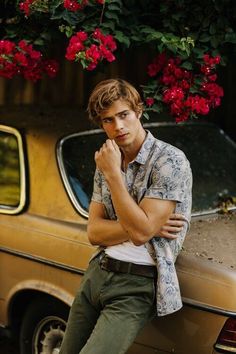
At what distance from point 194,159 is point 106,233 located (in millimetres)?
1608

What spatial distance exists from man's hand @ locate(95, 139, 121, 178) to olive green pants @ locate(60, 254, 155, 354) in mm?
484

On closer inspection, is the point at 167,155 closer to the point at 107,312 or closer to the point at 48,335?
the point at 107,312

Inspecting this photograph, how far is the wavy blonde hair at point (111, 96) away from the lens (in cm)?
327

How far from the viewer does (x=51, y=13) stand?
4.41m

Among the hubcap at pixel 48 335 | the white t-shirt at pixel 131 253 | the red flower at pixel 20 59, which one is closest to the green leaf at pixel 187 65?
the red flower at pixel 20 59

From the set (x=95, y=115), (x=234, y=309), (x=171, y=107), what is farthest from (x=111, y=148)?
(x=171, y=107)

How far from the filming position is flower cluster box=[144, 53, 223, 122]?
4.33 m

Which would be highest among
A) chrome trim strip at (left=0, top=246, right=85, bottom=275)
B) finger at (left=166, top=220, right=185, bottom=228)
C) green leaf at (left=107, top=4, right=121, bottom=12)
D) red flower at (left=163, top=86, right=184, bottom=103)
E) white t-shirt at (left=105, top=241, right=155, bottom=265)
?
green leaf at (left=107, top=4, right=121, bottom=12)

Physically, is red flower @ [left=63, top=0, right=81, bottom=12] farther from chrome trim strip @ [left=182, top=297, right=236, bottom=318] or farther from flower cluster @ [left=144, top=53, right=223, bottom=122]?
chrome trim strip @ [left=182, top=297, right=236, bottom=318]

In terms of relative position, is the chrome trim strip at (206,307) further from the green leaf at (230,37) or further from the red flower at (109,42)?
the green leaf at (230,37)

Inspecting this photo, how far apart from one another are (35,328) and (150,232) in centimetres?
149

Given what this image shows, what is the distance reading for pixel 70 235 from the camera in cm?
402

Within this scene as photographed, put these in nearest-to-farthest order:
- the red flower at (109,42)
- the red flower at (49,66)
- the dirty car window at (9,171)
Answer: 1. the red flower at (109,42)
2. the dirty car window at (9,171)
3. the red flower at (49,66)

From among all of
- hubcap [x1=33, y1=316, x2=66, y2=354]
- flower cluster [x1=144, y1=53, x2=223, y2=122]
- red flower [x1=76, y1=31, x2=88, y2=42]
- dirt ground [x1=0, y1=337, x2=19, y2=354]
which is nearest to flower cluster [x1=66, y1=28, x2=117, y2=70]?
red flower [x1=76, y1=31, x2=88, y2=42]
